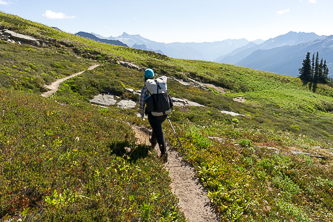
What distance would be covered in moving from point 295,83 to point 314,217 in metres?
82.8

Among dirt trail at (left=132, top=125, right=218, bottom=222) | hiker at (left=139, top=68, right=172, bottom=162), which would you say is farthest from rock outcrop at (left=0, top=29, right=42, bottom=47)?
dirt trail at (left=132, top=125, right=218, bottom=222)

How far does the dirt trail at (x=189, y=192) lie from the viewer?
5.36 meters

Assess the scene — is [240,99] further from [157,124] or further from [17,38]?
[17,38]

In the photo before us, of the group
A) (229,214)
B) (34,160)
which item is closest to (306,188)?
(229,214)

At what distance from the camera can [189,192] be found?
6.27 metres

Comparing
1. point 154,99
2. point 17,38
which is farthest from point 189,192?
point 17,38

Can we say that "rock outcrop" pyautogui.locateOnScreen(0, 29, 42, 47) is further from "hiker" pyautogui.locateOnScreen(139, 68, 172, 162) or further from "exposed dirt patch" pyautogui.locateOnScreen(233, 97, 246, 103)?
"exposed dirt patch" pyautogui.locateOnScreen(233, 97, 246, 103)

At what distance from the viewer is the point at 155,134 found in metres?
7.23

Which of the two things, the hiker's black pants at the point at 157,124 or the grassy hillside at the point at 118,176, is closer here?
the grassy hillside at the point at 118,176

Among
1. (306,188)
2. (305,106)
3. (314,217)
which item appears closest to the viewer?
(314,217)

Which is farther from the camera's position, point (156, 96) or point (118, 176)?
point (156, 96)

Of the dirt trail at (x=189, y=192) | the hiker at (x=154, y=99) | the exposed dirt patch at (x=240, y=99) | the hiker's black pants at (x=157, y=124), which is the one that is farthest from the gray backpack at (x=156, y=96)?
the exposed dirt patch at (x=240, y=99)

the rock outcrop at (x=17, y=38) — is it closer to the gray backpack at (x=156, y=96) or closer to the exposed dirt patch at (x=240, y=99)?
the gray backpack at (x=156, y=96)

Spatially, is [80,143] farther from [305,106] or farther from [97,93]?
[305,106]
